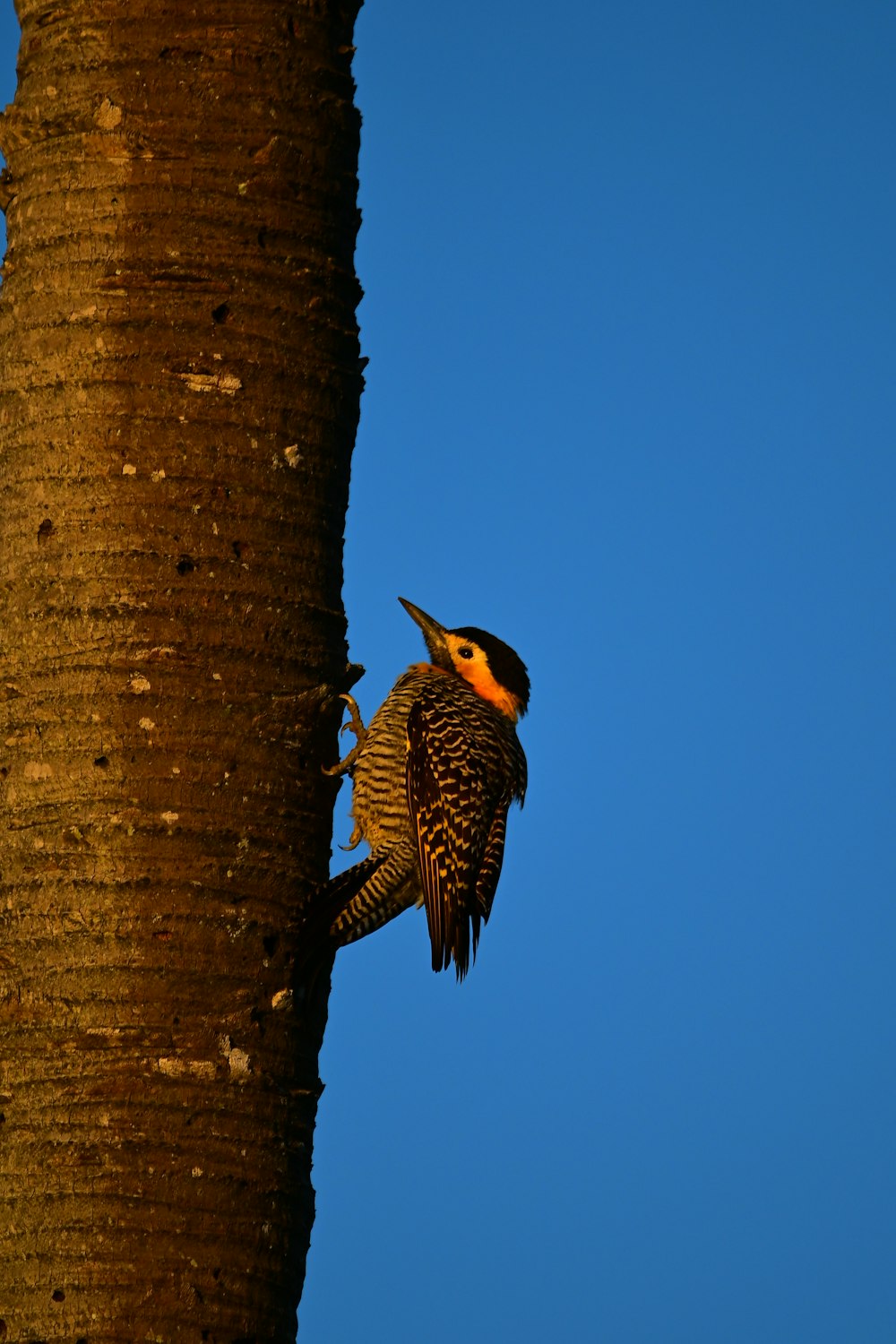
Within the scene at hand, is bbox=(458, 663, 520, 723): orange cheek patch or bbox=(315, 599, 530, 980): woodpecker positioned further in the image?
bbox=(458, 663, 520, 723): orange cheek patch

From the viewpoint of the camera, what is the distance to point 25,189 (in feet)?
13.0

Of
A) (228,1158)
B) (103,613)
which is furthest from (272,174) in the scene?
(228,1158)

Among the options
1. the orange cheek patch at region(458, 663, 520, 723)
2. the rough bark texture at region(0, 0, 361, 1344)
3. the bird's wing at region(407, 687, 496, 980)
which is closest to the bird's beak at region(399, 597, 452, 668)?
the orange cheek patch at region(458, 663, 520, 723)

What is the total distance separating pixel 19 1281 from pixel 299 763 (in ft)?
3.89

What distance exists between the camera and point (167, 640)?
11.7 ft

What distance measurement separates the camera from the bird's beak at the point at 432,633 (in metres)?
6.83

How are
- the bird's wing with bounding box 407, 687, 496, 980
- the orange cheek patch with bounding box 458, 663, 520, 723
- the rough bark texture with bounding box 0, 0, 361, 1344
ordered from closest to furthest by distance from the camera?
the rough bark texture with bounding box 0, 0, 361, 1344 → the bird's wing with bounding box 407, 687, 496, 980 → the orange cheek patch with bounding box 458, 663, 520, 723

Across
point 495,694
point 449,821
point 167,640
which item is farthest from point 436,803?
point 167,640

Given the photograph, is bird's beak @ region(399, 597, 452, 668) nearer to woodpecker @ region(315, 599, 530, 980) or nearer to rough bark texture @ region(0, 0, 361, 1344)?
woodpecker @ region(315, 599, 530, 980)

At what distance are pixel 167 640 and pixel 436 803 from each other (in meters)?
2.20

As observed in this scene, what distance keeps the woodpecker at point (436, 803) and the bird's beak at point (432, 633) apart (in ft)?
1.23

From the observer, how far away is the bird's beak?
683 cm

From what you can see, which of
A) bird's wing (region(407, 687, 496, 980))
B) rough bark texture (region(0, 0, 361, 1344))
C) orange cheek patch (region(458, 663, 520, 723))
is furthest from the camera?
orange cheek patch (region(458, 663, 520, 723))

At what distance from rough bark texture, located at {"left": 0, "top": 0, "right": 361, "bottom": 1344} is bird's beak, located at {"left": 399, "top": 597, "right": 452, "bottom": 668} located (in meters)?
2.73
